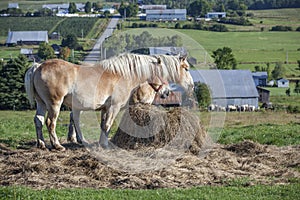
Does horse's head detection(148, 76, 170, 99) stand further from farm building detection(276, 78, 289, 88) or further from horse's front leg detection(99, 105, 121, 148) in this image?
farm building detection(276, 78, 289, 88)

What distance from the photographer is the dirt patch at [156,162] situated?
9898mm

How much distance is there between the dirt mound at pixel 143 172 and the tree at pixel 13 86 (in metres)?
39.9

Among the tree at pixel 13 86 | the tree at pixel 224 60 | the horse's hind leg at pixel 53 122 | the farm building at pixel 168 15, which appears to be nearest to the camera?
the horse's hind leg at pixel 53 122

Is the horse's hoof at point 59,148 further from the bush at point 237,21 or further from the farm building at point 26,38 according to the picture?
the bush at point 237,21

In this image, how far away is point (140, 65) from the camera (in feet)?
40.6

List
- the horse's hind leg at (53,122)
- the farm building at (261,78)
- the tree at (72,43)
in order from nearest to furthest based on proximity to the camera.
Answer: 1. the horse's hind leg at (53,122)
2. the tree at (72,43)
3. the farm building at (261,78)

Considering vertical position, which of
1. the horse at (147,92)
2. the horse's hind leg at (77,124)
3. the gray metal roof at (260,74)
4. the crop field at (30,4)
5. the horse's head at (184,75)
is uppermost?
the crop field at (30,4)

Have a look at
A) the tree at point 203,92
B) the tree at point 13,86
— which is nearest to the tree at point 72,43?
the tree at point 13,86

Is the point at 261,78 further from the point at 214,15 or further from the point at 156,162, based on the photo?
the point at 156,162

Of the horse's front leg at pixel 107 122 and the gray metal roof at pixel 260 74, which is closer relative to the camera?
the horse's front leg at pixel 107 122

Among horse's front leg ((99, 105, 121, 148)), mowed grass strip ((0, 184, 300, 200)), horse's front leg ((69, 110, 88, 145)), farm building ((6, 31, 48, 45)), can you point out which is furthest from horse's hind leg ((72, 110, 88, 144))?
farm building ((6, 31, 48, 45))

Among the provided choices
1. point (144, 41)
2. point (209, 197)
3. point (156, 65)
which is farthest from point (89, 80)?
point (144, 41)

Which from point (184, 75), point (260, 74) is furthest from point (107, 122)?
point (260, 74)

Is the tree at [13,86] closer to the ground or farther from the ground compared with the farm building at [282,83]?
farther from the ground
